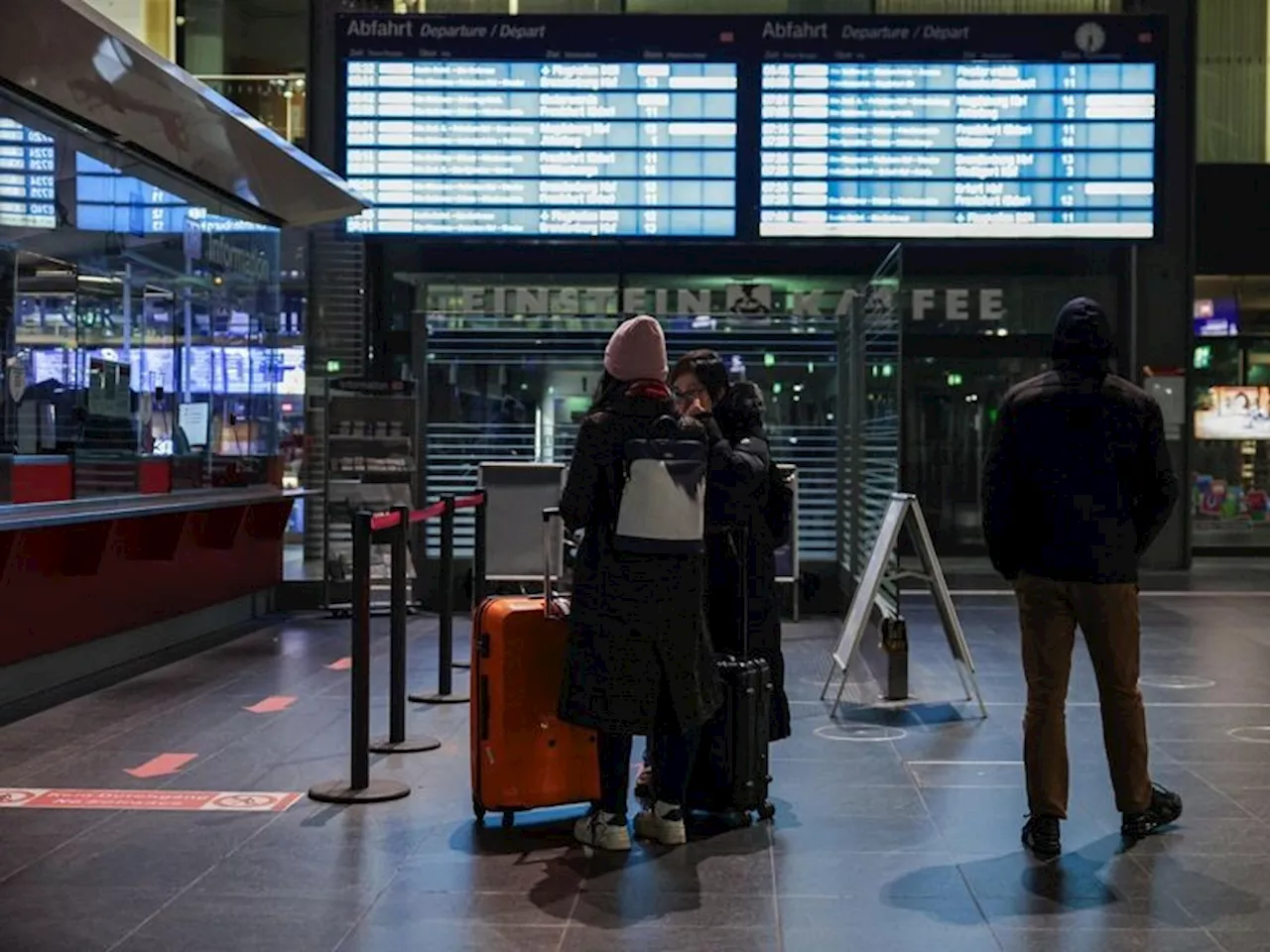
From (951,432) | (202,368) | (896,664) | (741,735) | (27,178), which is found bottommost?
(896,664)

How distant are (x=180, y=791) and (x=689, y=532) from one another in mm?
2361

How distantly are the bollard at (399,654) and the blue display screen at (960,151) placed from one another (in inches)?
253

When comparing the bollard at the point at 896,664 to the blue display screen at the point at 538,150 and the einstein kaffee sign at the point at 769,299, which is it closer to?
the blue display screen at the point at 538,150

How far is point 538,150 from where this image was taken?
11734 millimetres

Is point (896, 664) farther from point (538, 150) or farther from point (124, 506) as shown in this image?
point (538, 150)

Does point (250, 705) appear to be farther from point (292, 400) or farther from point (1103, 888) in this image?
point (292, 400)

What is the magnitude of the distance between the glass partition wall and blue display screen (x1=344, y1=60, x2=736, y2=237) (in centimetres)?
133

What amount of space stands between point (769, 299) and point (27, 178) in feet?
22.8

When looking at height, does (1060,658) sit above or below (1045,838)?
above

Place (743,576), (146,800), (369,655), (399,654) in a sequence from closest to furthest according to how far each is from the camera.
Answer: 1. (743,576)
2. (146,800)
3. (399,654)
4. (369,655)

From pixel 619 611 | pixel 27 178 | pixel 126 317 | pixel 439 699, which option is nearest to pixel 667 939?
pixel 619 611

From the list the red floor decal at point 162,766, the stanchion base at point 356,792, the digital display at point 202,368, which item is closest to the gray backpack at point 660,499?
the stanchion base at point 356,792

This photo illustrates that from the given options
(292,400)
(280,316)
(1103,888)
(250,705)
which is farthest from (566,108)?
(1103,888)

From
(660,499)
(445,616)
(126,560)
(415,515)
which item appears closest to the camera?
(660,499)
